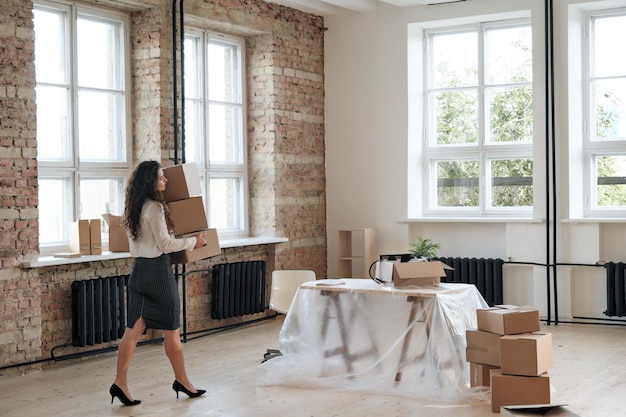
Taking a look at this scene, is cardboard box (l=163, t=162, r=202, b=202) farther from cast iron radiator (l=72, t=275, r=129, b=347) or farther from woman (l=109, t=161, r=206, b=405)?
cast iron radiator (l=72, t=275, r=129, b=347)

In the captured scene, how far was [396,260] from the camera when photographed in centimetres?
670

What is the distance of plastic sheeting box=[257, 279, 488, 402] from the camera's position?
5824mm

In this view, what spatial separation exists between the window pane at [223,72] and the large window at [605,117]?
382 cm

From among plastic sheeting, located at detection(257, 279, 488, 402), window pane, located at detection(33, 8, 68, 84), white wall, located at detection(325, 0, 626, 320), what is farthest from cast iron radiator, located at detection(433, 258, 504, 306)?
window pane, located at detection(33, 8, 68, 84)

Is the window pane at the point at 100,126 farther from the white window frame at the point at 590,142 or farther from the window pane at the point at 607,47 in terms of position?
the window pane at the point at 607,47

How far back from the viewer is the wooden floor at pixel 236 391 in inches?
217

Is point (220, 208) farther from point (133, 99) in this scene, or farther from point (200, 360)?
point (200, 360)

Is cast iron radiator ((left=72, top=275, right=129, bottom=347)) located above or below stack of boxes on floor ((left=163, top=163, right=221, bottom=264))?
below

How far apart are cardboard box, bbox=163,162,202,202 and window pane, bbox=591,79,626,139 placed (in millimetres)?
4942

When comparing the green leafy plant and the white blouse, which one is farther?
the green leafy plant

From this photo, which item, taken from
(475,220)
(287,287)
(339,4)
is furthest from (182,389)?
(339,4)

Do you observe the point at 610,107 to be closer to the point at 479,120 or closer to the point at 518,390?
the point at 479,120

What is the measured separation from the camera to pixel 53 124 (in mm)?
7355

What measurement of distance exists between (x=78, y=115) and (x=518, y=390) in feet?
14.9
